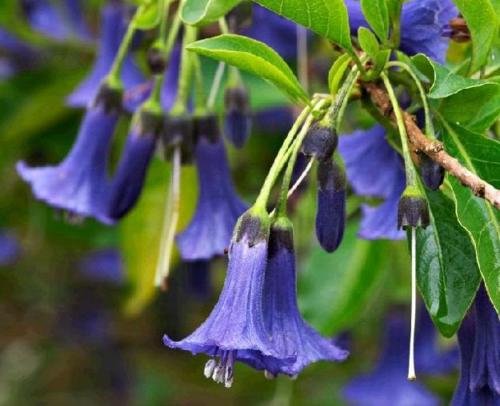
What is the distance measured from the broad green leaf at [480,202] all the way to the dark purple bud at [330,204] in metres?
0.13

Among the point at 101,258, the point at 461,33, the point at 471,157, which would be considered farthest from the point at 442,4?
the point at 101,258

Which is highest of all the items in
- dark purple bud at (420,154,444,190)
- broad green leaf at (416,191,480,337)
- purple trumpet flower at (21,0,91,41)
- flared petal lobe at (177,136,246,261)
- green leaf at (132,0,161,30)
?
green leaf at (132,0,161,30)

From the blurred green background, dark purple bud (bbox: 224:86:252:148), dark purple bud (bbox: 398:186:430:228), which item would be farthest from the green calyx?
the blurred green background

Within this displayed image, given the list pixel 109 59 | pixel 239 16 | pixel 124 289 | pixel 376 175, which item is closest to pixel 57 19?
pixel 109 59

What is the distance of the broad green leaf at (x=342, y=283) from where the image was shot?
216 cm

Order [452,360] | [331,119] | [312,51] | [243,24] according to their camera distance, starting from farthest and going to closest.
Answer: [312,51] → [452,360] → [243,24] → [331,119]

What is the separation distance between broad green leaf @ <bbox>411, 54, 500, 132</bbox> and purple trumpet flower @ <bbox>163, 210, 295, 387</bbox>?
0.25 metres

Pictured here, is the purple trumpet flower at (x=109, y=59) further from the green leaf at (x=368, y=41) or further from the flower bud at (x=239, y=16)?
the green leaf at (x=368, y=41)

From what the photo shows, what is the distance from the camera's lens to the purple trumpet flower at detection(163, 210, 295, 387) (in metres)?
1.20

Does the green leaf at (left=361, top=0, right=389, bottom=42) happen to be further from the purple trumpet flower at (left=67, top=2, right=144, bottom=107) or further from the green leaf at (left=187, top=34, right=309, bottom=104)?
the purple trumpet flower at (left=67, top=2, right=144, bottom=107)

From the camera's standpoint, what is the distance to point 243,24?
1698mm

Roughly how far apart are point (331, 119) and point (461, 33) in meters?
0.35

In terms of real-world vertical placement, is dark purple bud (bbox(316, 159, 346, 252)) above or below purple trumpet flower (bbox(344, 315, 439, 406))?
above

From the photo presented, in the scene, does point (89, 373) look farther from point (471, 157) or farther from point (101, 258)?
point (471, 157)
